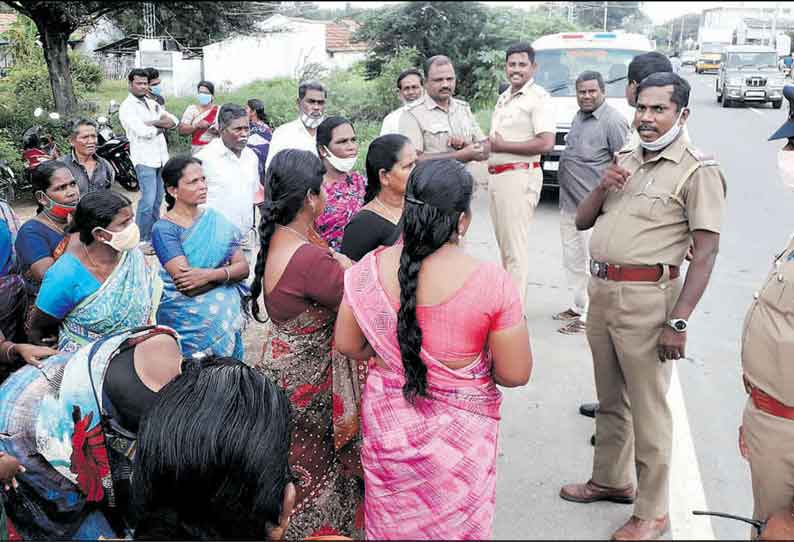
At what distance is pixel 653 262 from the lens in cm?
279

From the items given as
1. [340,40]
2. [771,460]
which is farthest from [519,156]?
[340,40]

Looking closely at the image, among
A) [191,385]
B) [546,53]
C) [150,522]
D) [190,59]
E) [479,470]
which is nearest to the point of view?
[150,522]

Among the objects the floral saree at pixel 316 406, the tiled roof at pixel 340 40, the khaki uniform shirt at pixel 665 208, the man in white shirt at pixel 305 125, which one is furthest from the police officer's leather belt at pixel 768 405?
the tiled roof at pixel 340 40

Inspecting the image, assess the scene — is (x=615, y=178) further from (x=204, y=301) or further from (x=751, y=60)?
(x=751, y=60)

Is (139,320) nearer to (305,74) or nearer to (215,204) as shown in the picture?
(215,204)

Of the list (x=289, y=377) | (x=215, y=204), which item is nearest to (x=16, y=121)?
(x=215, y=204)

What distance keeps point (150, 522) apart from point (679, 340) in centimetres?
209

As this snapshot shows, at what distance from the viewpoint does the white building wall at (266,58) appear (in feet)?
61.0

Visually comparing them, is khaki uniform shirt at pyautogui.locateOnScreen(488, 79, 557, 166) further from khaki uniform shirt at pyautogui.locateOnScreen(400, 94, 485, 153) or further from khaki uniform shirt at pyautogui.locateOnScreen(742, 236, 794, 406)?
khaki uniform shirt at pyautogui.locateOnScreen(742, 236, 794, 406)

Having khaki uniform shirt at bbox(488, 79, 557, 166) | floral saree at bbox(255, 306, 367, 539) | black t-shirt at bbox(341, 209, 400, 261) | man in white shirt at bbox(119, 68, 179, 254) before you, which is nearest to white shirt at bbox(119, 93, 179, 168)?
man in white shirt at bbox(119, 68, 179, 254)

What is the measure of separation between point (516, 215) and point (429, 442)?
3405 millimetres

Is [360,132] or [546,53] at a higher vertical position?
[546,53]

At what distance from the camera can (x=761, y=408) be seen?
2.25 metres

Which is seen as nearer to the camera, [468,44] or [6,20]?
[6,20]
